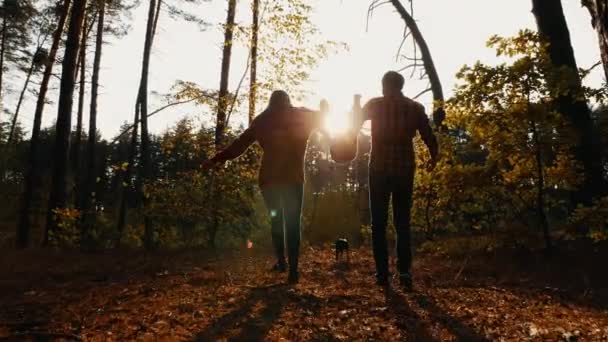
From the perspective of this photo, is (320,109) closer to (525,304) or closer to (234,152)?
(234,152)

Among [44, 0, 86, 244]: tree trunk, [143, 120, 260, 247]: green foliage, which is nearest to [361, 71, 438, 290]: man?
[143, 120, 260, 247]: green foliage

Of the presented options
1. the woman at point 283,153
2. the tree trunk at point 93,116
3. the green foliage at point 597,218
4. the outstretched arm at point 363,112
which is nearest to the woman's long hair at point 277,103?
the woman at point 283,153

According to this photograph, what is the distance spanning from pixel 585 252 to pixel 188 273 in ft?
16.8

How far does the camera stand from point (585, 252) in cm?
561

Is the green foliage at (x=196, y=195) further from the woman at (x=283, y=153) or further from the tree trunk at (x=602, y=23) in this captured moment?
the tree trunk at (x=602, y=23)

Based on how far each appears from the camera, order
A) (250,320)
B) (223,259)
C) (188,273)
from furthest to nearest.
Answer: (223,259) < (188,273) < (250,320)

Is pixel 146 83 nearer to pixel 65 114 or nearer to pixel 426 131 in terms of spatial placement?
pixel 65 114

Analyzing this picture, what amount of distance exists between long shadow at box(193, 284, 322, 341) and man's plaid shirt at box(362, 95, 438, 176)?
61.1 inches

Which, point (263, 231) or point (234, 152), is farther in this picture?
point (263, 231)

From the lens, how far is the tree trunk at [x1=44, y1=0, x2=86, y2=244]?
9953 mm

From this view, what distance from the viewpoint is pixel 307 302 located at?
388 centimetres

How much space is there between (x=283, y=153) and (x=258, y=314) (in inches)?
77.4

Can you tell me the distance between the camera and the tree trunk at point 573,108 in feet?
20.1

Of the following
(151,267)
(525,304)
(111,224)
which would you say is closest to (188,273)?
(151,267)
